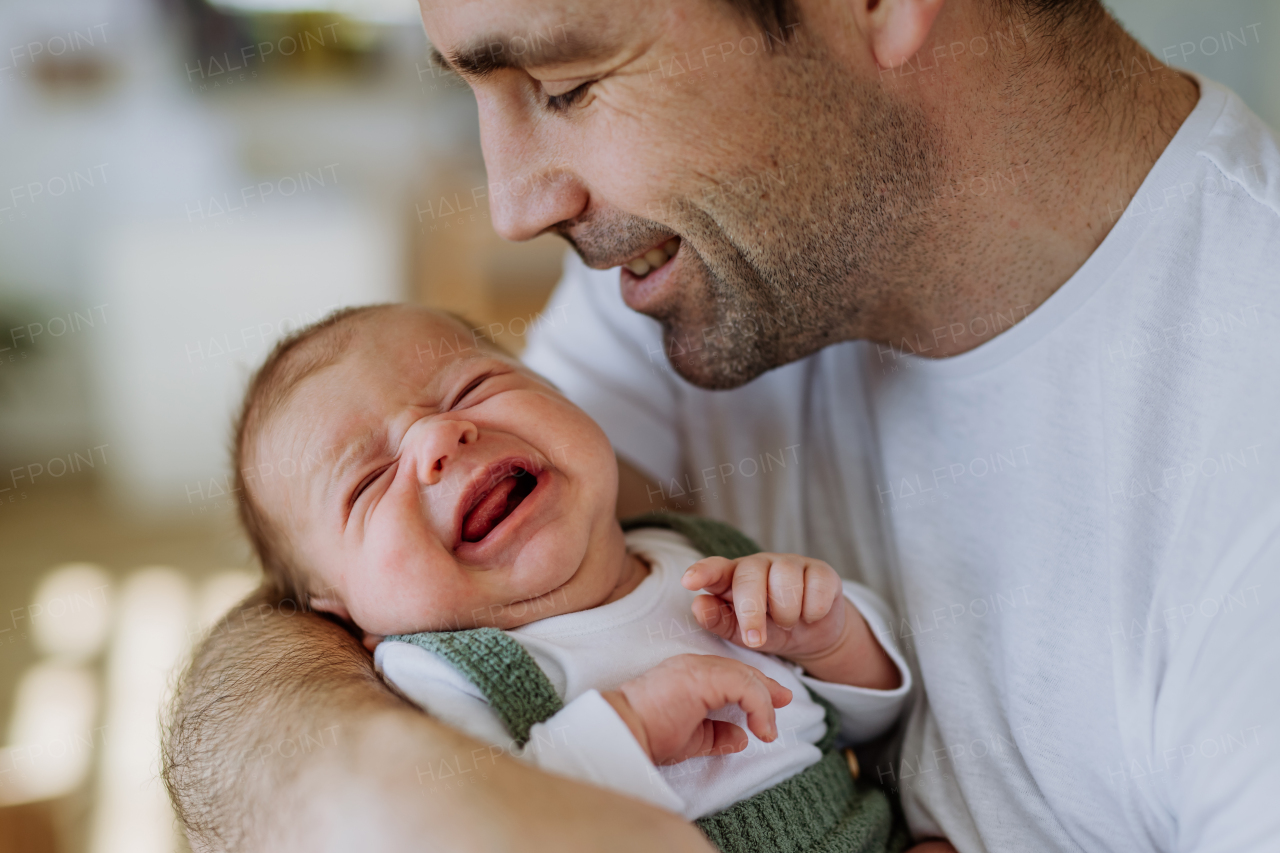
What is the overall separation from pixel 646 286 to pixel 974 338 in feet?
1.52

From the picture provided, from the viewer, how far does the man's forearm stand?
2.27 ft

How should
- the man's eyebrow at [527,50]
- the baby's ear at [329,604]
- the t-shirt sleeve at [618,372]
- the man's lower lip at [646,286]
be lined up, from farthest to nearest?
the t-shirt sleeve at [618,372] < the man's lower lip at [646,286] < the baby's ear at [329,604] < the man's eyebrow at [527,50]

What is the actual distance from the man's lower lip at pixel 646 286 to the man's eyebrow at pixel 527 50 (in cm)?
30

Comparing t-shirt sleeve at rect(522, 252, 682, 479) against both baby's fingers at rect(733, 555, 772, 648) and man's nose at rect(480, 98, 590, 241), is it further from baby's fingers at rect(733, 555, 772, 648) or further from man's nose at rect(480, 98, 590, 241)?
baby's fingers at rect(733, 555, 772, 648)

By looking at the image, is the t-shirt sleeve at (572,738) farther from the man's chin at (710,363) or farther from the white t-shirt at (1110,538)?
the man's chin at (710,363)

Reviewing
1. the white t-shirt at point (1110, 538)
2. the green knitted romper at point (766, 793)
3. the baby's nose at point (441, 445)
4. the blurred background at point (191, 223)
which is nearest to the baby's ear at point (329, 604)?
the green knitted romper at point (766, 793)

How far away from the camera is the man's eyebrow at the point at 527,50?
107cm

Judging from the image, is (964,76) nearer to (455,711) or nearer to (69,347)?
(455,711)

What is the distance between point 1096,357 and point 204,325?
4088 millimetres

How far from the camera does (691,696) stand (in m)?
0.89

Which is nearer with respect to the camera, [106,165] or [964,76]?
[964,76]

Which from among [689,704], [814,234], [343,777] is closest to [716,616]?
[689,704]

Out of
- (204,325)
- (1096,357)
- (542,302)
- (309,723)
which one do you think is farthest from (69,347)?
(1096,357)

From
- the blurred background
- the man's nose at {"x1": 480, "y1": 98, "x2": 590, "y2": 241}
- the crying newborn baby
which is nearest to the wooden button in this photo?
the crying newborn baby
